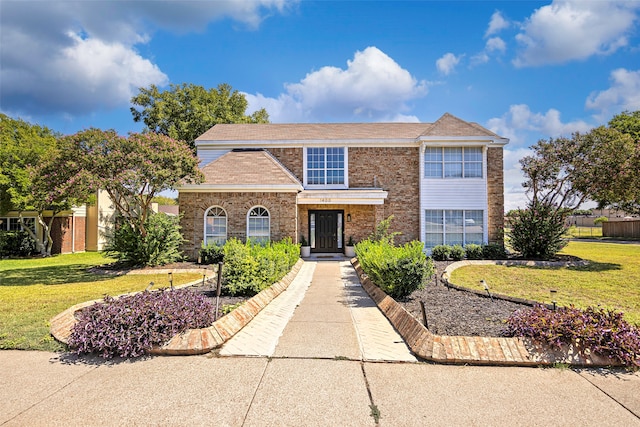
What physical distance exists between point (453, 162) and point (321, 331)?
15.4 meters

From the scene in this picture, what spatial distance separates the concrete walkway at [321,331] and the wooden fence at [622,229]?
3710cm

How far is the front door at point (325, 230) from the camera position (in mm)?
19656

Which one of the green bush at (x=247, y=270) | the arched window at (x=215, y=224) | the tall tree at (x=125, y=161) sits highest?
the tall tree at (x=125, y=161)

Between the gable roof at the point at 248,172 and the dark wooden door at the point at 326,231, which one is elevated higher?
the gable roof at the point at 248,172

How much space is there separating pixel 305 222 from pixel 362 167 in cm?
447

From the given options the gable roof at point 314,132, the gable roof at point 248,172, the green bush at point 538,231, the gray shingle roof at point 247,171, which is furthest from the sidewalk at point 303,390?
the gable roof at point 314,132

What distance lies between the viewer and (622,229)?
35.7m

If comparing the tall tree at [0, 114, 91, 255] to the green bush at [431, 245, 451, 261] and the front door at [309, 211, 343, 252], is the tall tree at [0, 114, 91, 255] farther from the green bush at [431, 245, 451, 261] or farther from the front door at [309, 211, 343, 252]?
the green bush at [431, 245, 451, 261]

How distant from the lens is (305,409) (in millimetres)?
3965

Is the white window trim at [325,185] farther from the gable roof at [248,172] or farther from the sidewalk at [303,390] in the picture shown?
the sidewalk at [303,390]

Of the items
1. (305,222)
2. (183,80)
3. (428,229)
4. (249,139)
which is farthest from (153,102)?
(428,229)

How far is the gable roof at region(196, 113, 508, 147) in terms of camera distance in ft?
63.4

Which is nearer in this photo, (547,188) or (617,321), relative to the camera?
(617,321)

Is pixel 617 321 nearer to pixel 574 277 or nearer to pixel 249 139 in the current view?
pixel 574 277
